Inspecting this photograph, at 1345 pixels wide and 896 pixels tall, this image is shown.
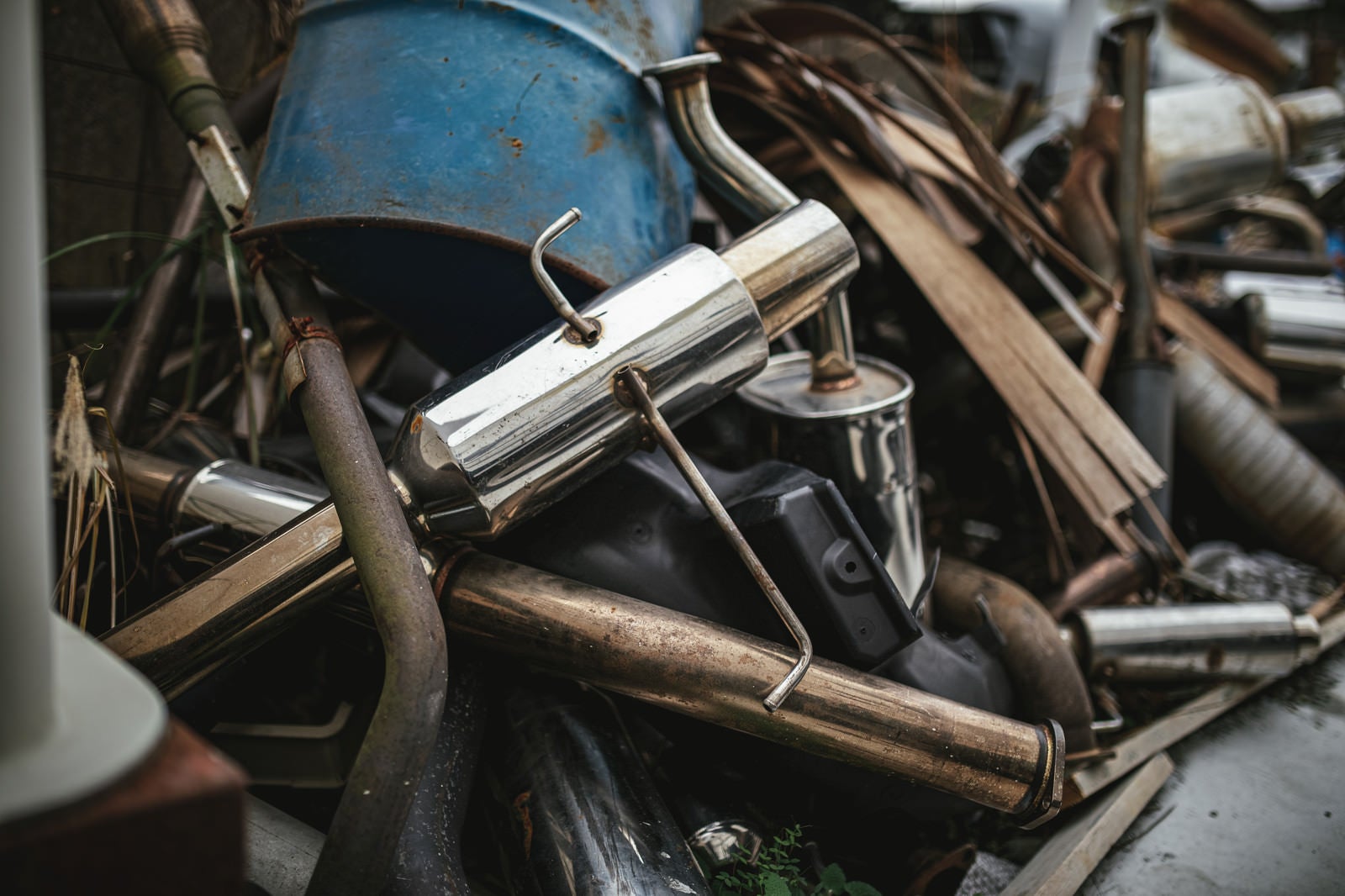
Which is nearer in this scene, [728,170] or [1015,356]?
[728,170]

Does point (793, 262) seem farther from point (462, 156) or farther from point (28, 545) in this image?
point (28, 545)

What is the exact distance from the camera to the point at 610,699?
104 centimetres

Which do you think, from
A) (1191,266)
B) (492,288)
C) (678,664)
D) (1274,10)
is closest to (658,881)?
(678,664)

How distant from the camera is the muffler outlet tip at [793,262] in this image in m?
0.97

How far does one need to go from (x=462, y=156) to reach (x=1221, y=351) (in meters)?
1.94

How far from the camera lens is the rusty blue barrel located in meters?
0.98

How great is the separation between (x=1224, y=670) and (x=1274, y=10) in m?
7.85

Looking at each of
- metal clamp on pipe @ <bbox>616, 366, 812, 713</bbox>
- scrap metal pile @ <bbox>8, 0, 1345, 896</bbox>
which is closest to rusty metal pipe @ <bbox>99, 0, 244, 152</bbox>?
scrap metal pile @ <bbox>8, 0, 1345, 896</bbox>

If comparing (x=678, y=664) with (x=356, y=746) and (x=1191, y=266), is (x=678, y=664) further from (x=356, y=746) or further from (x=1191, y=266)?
(x=1191, y=266)

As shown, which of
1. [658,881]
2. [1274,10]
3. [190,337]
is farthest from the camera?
[1274,10]

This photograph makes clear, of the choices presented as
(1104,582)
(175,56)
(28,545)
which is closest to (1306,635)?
(1104,582)

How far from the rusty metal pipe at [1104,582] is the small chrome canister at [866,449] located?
1.35 feet

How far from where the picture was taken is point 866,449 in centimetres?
112

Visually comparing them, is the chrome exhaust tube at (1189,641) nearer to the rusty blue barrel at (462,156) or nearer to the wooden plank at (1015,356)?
the wooden plank at (1015,356)
